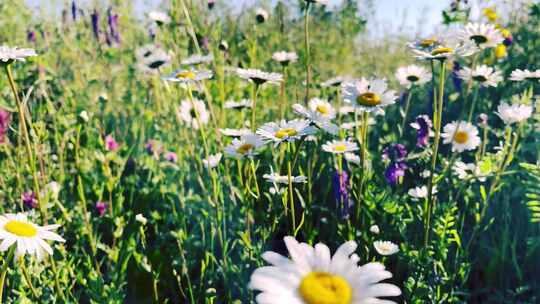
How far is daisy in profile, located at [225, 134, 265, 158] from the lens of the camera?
4.05 feet

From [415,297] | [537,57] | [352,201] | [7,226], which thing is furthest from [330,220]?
[537,57]

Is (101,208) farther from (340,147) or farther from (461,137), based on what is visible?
(461,137)

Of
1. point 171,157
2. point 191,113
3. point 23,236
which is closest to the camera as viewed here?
point 23,236

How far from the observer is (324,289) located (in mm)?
646

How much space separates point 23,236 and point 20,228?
3 centimetres

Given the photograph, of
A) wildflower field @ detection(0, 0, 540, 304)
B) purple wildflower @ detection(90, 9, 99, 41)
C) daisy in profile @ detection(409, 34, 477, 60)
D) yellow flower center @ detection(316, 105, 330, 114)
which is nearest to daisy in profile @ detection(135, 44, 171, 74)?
wildflower field @ detection(0, 0, 540, 304)

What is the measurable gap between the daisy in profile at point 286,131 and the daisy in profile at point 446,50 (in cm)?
31

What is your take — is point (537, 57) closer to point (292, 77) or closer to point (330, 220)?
point (292, 77)

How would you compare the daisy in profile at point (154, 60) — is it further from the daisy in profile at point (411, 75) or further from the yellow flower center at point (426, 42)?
the yellow flower center at point (426, 42)

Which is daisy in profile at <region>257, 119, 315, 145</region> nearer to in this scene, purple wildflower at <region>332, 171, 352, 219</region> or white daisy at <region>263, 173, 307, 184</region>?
white daisy at <region>263, 173, 307, 184</region>

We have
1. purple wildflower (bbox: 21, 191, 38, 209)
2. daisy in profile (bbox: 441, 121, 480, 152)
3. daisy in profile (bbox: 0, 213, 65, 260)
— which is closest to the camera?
daisy in profile (bbox: 0, 213, 65, 260)

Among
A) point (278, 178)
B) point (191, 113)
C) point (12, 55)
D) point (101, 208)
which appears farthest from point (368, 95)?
point (101, 208)

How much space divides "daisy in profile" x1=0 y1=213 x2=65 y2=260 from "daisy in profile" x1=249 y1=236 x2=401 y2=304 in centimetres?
48

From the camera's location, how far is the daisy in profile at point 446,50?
1.13m
